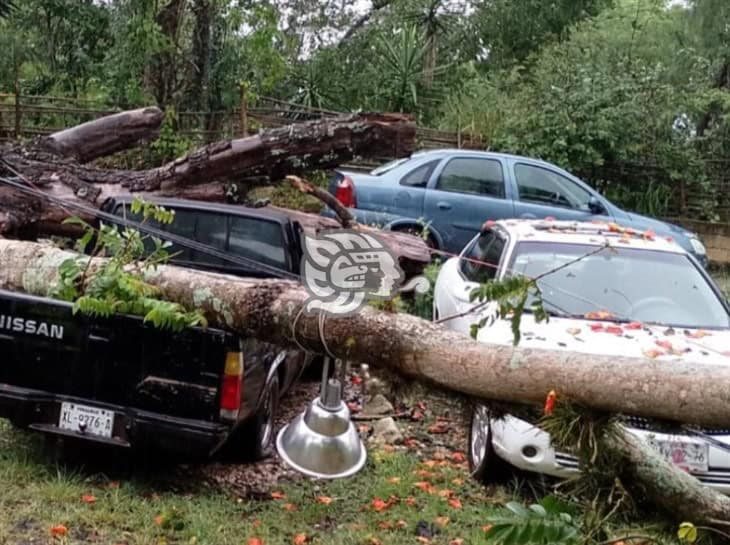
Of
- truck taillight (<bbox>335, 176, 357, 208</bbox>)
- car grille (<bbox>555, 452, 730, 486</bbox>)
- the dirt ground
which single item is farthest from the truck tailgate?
truck taillight (<bbox>335, 176, 357, 208</bbox>)

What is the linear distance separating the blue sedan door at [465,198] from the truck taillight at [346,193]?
929 millimetres

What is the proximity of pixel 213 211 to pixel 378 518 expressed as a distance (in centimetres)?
242

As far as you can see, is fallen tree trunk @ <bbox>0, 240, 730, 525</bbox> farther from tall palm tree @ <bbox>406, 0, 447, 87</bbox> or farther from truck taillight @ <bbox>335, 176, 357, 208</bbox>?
tall palm tree @ <bbox>406, 0, 447, 87</bbox>

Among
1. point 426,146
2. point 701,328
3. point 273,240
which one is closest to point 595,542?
point 701,328

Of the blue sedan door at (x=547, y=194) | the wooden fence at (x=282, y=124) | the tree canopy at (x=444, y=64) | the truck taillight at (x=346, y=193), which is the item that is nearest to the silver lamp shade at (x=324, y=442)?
the truck taillight at (x=346, y=193)

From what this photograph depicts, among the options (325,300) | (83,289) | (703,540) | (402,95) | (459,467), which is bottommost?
(459,467)

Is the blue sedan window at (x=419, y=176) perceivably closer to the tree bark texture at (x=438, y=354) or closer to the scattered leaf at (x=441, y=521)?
the scattered leaf at (x=441, y=521)

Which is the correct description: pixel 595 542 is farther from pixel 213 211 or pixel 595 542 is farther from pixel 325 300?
pixel 213 211

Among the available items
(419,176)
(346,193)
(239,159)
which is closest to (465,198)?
(419,176)

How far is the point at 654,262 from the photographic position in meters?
5.77

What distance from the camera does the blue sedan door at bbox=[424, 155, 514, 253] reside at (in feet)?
31.0

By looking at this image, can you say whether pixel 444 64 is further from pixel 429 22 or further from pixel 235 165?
pixel 235 165

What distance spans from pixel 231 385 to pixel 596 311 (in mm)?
2493

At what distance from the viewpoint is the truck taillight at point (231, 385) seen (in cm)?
420
